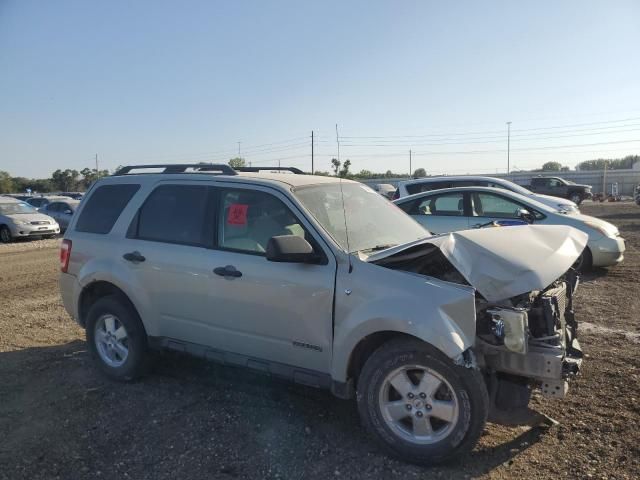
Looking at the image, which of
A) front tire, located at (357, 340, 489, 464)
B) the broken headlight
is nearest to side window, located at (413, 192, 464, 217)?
the broken headlight

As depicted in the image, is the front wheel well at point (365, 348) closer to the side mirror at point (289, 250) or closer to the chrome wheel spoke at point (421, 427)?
the chrome wheel spoke at point (421, 427)

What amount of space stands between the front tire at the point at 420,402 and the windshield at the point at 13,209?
793 inches

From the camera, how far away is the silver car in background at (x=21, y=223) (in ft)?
62.0

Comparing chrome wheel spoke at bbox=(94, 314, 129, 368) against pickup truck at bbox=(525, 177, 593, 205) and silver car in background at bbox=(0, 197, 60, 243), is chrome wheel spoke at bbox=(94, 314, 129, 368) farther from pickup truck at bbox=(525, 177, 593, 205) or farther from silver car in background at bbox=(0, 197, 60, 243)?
pickup truck at bbox=(525, 177, 593, 205)

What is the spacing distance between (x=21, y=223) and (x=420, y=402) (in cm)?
1946

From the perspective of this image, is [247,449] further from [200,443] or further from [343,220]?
[343,220]

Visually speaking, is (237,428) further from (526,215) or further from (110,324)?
(526,215)

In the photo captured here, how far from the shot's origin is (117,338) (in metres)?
4.91

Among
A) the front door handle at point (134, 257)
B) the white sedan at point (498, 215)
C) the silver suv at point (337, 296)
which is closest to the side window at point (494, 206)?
the white sedan at point (498, 215)

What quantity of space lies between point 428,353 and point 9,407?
3548 millimetres

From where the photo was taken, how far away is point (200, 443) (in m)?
3.70

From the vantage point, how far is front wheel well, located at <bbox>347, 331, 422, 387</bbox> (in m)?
3.46

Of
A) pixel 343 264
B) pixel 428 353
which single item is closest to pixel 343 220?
pixel 343 264

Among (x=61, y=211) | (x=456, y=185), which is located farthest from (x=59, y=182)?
(x=456, y=185)
